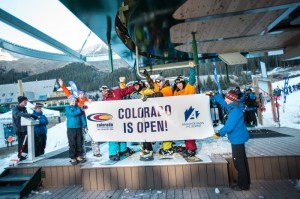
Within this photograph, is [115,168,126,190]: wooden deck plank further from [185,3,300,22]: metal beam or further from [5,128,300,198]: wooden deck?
[185,3,300,22]: metal beam

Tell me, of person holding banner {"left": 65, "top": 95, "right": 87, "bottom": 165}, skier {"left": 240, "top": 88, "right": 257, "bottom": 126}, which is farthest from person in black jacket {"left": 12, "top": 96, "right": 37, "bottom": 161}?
skier {"left": 240, "top": 88, "right": 257, "bottom": 126}

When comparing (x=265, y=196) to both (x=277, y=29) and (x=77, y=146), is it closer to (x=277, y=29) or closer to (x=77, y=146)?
(x=77, y=146)

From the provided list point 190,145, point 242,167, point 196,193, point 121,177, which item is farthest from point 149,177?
point 242,167

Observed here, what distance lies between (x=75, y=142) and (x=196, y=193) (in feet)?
10.1

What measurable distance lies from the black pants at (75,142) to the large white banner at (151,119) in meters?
0.43

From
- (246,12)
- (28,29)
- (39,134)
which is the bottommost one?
(39,134)

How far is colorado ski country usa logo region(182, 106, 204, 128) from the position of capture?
4203 millimetres

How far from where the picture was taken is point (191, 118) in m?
4.23

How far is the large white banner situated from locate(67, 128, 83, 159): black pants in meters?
0.43

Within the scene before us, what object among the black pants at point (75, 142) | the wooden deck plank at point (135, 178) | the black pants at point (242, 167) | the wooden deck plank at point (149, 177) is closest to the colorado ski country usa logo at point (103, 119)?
the black pants at point (75, 142)

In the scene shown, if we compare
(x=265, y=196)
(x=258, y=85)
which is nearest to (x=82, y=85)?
(x=258, y=85)

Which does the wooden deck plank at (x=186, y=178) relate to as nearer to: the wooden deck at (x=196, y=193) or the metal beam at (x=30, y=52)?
the wooden deck at (x=196, y=193)

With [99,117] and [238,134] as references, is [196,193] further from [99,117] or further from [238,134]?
[99,117]

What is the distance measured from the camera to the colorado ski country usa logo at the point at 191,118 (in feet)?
13.8
